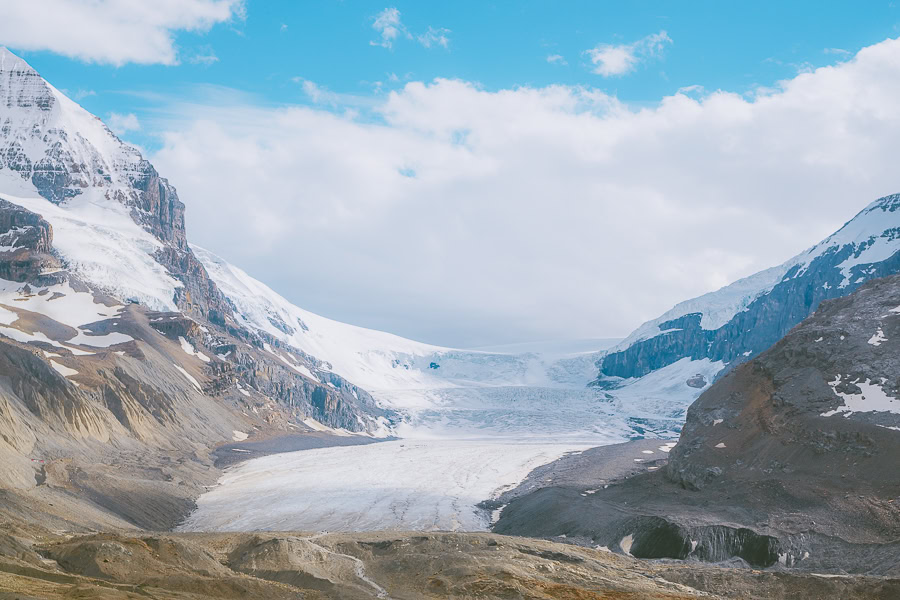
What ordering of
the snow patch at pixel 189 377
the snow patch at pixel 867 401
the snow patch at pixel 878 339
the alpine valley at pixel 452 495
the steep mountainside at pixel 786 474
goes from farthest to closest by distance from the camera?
the snow patch at pixel 189 377 < the snow patch at pixel 878 339 < the snow patch at pixel 867 401 < the steep mountainside at pixel 786 474 < the alpine valley at pixel 452 495

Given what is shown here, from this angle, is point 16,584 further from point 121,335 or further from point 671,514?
point 121,335

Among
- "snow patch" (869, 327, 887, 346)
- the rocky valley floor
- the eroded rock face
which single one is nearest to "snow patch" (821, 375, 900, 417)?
"snow patch" (869, 327, 887, 346)

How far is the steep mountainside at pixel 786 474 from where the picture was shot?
54.8 m

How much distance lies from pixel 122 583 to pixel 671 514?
47.6 metres

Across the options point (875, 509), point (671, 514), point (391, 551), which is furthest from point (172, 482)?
point (875, 509)

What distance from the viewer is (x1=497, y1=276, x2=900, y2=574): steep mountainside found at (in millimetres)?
54812

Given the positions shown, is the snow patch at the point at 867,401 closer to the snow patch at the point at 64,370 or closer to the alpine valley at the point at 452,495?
the alpine valley at the point at 452,495

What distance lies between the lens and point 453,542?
50.7 m

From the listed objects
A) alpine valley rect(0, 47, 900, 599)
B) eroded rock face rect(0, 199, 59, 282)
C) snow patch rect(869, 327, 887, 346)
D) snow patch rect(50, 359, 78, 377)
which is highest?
eroded rock face rect(0, 199, 59, 282)

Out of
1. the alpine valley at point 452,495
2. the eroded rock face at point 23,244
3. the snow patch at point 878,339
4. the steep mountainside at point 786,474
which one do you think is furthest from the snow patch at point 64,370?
the snow patch at point 878,339

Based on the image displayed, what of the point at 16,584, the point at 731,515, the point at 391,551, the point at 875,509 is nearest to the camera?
the point at 16,584

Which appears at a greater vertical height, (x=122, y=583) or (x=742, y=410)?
(x=742, y=410)

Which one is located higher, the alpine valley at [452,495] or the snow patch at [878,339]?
the snow patch at [878,339]

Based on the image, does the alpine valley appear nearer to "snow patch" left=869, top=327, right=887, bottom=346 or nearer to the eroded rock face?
"snow patch" left=869, top=327, right=887, bottom=346
